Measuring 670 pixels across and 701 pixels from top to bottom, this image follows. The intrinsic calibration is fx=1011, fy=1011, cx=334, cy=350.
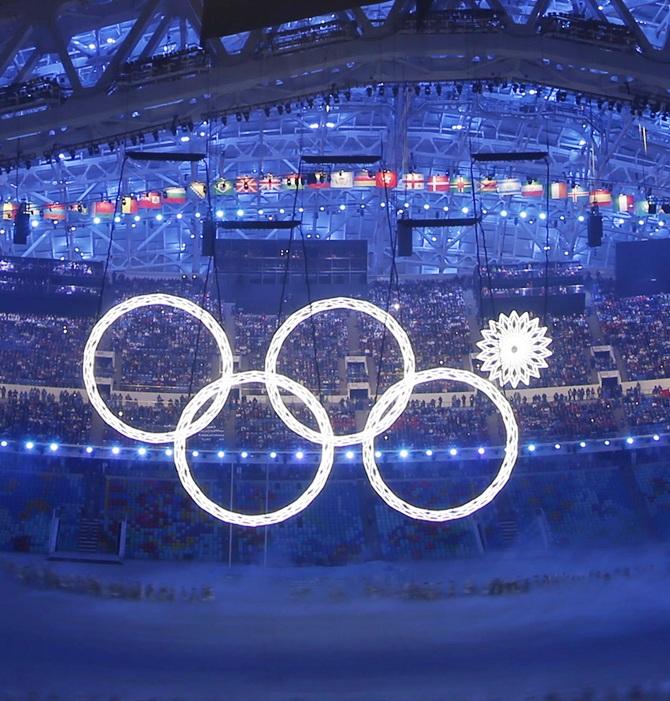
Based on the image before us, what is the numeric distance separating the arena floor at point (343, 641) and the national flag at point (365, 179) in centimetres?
1443

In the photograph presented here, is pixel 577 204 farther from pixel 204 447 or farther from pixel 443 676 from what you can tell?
pixel 443 676

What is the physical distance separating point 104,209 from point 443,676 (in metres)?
24.8

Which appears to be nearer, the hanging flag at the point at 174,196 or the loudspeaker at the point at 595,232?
the loudspeaker at the point at 595,232

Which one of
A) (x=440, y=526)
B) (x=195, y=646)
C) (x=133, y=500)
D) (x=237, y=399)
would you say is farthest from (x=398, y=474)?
(x=195, y=646)

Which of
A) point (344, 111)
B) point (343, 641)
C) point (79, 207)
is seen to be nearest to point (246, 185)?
point (344, 111)

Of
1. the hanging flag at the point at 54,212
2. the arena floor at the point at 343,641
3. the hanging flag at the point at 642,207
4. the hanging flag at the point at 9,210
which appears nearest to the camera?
the arena floor at the point at 343,641

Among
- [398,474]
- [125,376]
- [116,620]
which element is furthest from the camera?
[125,376]

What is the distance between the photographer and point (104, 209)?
35438 mm

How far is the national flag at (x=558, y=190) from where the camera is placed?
1363 inches

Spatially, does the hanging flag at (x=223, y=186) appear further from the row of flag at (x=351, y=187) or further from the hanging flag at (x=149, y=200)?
the hanging flag at (x=149, y=200)

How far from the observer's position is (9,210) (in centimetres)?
3791

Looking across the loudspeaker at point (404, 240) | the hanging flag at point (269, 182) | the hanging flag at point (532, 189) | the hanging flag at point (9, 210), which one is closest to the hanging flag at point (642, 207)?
the hanging flag at point (532, 189)

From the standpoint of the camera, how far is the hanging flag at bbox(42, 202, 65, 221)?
3672 cm

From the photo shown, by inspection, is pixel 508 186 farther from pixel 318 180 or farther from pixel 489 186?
pixel 318 180
